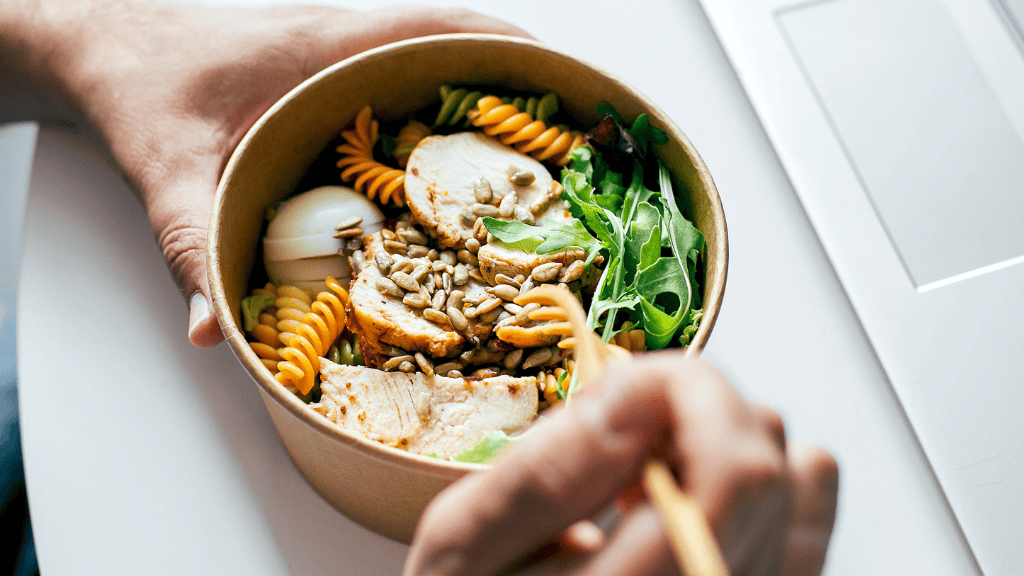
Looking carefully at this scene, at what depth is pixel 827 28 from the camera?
166 cm

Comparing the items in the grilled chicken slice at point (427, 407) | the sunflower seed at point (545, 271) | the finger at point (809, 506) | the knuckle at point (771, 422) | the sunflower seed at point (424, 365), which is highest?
the sunflower seed at point (545, 271)

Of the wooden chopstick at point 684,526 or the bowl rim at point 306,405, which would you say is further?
the bowl rim at point 306,405

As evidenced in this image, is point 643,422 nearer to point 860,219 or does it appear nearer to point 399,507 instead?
point 399,507

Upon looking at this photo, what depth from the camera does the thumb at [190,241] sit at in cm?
109

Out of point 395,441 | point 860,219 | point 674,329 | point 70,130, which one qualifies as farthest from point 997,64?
point 70,130

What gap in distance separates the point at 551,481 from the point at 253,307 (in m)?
0.80

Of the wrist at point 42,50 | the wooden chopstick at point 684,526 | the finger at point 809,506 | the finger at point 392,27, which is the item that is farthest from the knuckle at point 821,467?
the wrist at point 42,50

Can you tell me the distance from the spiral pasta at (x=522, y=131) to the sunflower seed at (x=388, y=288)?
36 cm

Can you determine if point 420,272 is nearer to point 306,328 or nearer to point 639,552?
point 306,328

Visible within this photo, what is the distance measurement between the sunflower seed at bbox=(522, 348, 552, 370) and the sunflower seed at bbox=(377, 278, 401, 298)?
0.76 feet

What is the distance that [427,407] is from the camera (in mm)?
1029

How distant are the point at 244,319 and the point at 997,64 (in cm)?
175

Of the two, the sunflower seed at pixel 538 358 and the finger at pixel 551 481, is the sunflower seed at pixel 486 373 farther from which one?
the finger at pixel 551 481

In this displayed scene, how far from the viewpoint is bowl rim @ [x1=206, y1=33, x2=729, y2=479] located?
33.3 inches
